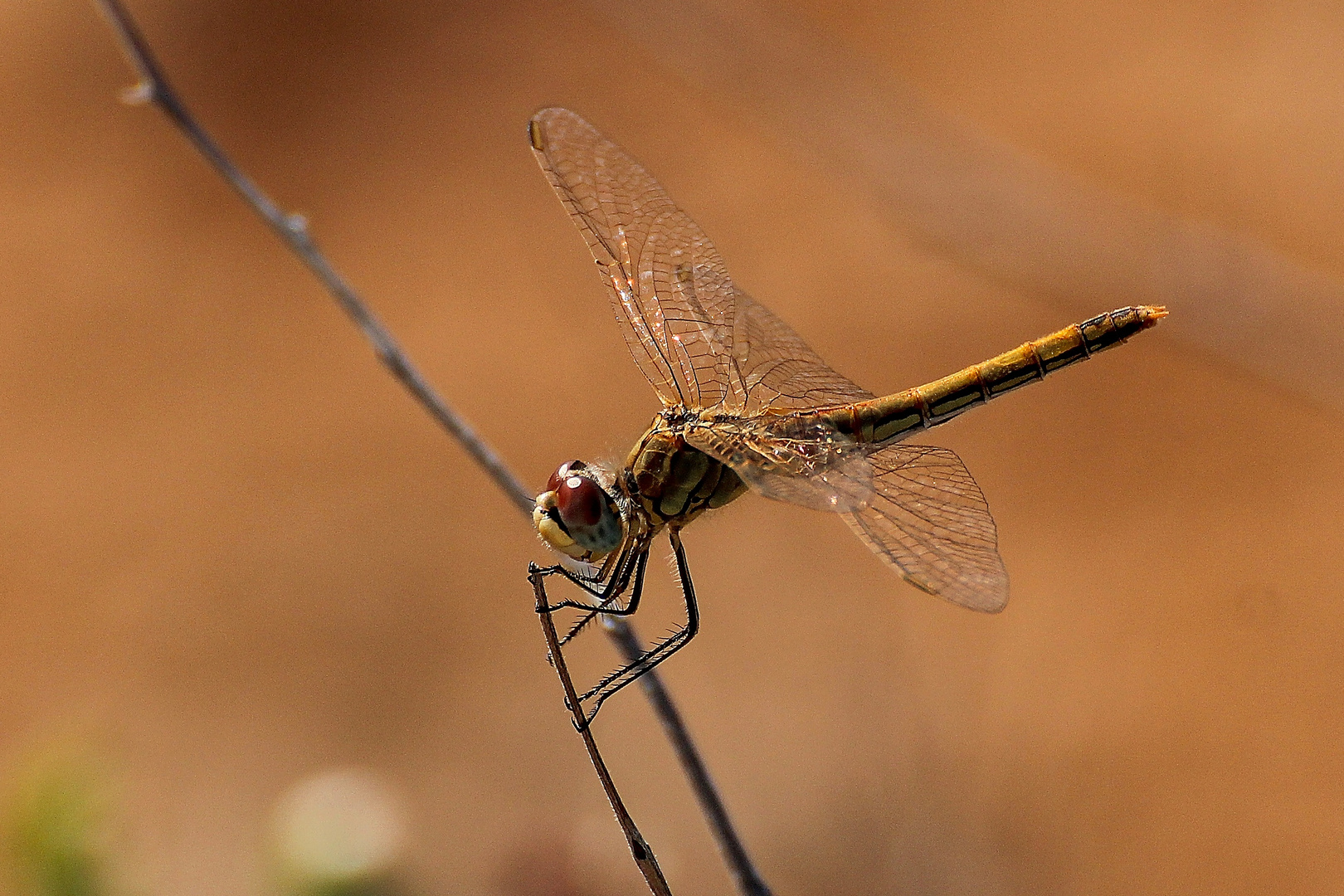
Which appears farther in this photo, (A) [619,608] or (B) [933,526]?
(B) [933,526]

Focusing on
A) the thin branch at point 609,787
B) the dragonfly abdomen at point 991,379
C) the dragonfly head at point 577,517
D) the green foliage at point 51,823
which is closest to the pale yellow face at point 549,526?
the dragonfly head at point 577,517

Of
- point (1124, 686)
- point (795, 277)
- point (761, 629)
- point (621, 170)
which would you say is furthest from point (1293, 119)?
point (621, 170)

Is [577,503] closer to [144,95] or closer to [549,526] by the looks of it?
[549,526]

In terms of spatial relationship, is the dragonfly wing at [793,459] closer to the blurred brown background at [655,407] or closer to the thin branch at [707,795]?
the thin branch at [707,795]

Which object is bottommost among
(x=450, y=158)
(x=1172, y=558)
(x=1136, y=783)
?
(x=1136, y=783)

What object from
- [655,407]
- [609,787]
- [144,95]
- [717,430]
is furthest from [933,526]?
[655,407]

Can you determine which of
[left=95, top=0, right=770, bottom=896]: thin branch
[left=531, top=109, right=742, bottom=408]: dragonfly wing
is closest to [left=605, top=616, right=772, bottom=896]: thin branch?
[left=95, top=0, right=770, bottom=896]: thin branch

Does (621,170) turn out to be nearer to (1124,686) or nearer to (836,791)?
(836,791)
